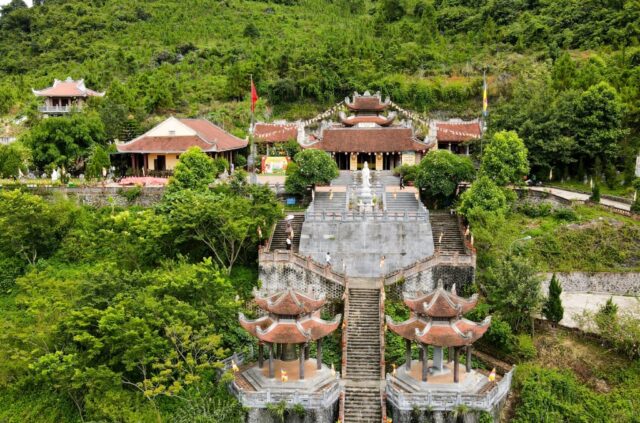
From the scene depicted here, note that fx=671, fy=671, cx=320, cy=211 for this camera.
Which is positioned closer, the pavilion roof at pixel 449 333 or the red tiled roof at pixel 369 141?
the pavilion roof at pixel 449 333

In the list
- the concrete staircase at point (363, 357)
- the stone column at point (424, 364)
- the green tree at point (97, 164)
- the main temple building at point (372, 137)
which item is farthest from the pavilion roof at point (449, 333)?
the green tree at point (97, 164)

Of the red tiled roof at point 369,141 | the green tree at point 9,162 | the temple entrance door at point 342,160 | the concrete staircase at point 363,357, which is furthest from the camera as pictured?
the temple entrance door at point 342,160

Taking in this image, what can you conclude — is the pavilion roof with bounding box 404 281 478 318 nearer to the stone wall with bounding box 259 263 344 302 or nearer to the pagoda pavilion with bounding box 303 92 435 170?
the stone wall with bounding box 259 263 344 302

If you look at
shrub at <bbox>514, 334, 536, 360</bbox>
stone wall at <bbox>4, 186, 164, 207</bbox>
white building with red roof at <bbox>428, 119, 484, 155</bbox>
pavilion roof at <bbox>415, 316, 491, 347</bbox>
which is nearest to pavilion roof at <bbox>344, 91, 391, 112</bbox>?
white building with red roof at <bbox>428, 119, 484, 155</bbox>

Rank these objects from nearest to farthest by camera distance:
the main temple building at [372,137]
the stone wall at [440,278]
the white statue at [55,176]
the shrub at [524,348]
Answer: the shrub at [524,348], the stone wall at [440,278], the white statue at [55,176], the main temple building at [372,137]

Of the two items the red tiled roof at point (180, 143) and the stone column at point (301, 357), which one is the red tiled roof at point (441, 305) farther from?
the red tiled roof at point (180, 143)

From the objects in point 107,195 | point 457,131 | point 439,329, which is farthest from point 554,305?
point 107,195

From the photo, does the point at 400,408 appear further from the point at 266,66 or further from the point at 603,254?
the point at 266,66
